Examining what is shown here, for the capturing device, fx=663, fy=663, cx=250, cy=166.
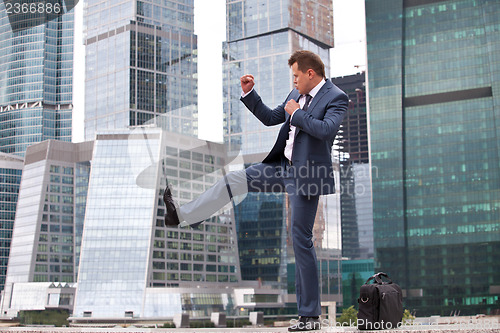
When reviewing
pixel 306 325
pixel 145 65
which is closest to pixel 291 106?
pixel 306 325

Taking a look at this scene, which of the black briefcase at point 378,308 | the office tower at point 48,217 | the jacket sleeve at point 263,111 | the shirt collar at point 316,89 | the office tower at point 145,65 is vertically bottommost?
the black briefcase at point 378,308

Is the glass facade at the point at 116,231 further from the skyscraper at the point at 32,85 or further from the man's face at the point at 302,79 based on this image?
the man's face at the point at 302,79

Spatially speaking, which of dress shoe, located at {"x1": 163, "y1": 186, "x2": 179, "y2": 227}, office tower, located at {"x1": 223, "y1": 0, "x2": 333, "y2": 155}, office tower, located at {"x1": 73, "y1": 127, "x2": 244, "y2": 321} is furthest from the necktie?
office tower, located at {"x1": 223, "y1": 0, "x2": 333, "y2": 155}

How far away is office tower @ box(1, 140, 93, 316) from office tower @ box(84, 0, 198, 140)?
592 inches

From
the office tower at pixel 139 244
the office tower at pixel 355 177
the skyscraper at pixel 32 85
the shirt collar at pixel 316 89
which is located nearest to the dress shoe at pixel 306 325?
the shirt collar at pixel 316 89

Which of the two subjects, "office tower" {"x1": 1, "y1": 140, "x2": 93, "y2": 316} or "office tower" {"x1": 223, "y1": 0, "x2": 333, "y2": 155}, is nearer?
"office tower" {"x1": 1, "y1": 140, "x2": 93, "y2": 316}

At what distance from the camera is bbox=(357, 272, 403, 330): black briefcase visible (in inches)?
201

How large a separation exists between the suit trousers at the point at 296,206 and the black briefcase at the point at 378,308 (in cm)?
37

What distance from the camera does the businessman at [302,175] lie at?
4.91 m

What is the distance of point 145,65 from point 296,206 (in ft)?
376

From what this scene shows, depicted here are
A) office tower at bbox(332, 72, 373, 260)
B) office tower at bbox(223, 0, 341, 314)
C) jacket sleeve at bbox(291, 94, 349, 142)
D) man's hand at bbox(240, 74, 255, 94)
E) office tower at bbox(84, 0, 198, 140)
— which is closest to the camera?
jacket sleeve at bbox(291, 94, 349, 142)

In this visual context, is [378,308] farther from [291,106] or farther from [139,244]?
[139,244]

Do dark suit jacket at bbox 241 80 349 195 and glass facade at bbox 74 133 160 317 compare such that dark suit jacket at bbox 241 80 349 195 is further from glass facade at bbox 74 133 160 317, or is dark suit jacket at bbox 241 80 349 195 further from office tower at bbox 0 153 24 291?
office tower at bbox 0 153 24 291

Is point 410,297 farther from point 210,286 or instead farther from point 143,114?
point 143,114
